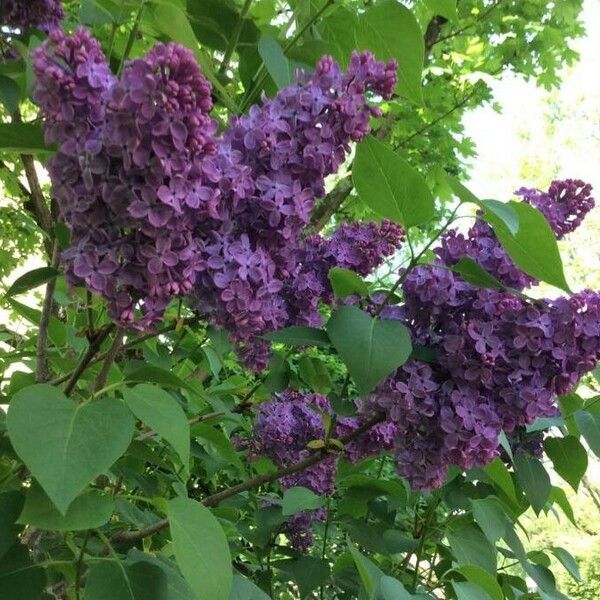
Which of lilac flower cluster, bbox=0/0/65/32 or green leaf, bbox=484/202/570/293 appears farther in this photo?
lilac flower cluster, bbox=0/0/65/32

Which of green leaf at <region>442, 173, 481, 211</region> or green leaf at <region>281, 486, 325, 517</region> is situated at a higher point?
green leaf at <region>442, 173, 481, 211</region>

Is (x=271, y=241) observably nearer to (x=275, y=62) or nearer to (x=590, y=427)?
(x=275, y=62)

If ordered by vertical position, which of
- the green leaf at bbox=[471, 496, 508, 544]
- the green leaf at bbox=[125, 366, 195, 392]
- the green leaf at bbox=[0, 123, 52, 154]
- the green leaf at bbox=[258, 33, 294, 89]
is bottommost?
the green leaf at bbox=[471, 496, 508, 544]

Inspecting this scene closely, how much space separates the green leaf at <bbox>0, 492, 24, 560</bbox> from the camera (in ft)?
2.33

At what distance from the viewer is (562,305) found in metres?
0.81

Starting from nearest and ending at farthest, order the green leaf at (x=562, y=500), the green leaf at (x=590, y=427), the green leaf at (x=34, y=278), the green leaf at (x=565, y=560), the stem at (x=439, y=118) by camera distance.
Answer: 1. the green leaf at (x=34, y=278)
2. the green leaf at (x=590, y=427)
3. the green leaf at (x=562, y=500)
4. the green leaf at (x=565, y=560)
5. the stem at (x=439, y=118)

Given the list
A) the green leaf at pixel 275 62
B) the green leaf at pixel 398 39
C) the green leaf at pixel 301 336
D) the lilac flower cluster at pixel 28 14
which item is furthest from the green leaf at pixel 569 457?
the lilac flower cluster at pixel 28 14

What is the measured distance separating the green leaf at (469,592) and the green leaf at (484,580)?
0.02 meters

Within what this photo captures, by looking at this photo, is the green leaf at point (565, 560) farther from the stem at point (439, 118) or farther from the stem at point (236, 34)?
the stem at point (439, 118)

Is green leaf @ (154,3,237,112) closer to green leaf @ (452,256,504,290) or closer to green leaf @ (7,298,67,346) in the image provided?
green leaf @ (452,256,504,290)

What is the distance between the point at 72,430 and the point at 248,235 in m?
0.26

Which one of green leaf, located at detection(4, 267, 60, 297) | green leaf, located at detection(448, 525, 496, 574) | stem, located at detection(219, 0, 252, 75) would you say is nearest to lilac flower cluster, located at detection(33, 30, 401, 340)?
green leaf, located at detection(4, 267, 60, 297)

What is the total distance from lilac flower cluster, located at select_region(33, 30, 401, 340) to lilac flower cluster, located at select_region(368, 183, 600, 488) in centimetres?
18

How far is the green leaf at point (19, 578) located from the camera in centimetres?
73
